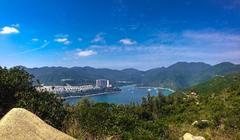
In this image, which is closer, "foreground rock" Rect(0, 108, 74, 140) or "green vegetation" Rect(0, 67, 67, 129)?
"foreground rock" Rect(0, 108, 74, 140)

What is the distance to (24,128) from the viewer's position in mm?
5617

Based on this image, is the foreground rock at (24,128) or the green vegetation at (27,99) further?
the green vegetation at (27,99)

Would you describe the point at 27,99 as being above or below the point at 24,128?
above

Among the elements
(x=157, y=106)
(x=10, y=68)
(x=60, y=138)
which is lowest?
(x=157, y=106)

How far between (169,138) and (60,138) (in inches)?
220

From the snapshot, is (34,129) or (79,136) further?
(79,136)

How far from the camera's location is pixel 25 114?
6.03 metres

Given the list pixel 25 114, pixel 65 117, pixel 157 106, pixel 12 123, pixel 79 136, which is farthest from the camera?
pixel 157 106

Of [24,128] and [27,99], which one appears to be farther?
[27,99]

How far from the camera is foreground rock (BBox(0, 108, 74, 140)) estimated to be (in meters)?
5.39

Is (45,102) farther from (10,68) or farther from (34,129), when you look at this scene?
(34,129)

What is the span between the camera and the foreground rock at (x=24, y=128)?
5.39 meters

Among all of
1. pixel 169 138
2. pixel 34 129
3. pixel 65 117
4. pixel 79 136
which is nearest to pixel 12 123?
pixel 34 129

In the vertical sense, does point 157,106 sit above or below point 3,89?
below
